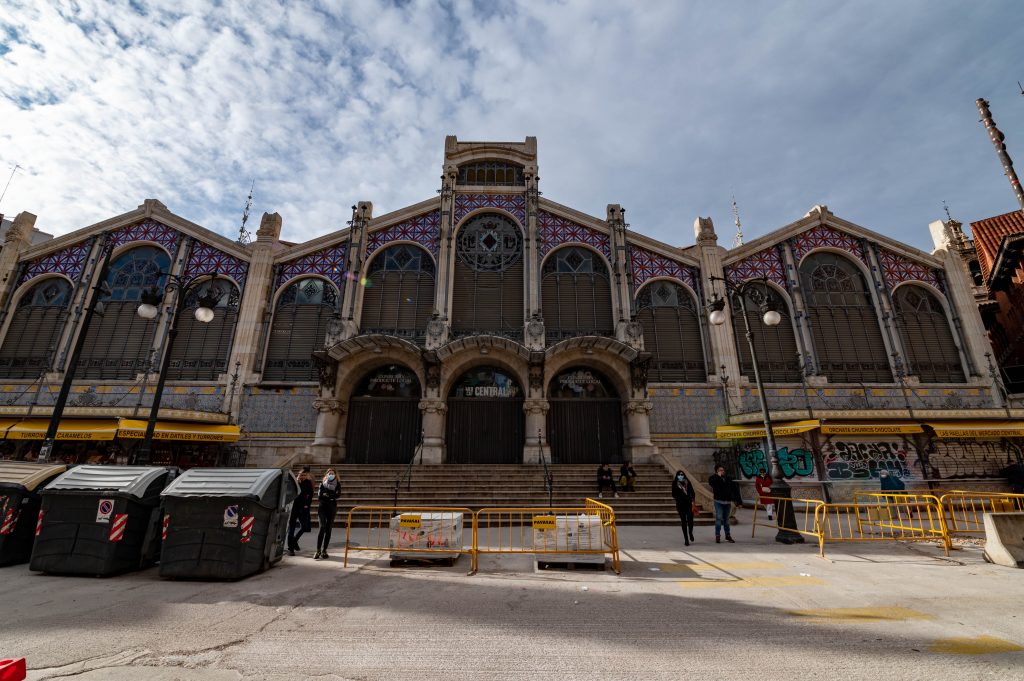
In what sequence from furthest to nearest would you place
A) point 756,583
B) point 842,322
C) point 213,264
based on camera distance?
point 213,264
point 842,322
point 756,583

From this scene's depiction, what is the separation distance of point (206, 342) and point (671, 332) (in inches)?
849

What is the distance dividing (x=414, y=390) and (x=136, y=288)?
47.9 ft

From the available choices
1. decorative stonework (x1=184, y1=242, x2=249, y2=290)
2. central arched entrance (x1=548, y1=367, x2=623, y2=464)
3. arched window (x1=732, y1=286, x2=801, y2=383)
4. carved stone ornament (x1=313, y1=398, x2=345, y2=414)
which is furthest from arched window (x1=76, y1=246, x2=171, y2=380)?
arched window (x1=732, y1=286, x2=801, y2=383)

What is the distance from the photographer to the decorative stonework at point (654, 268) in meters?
21.8

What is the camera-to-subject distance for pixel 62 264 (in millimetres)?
21969

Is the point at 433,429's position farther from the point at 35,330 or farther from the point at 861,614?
the point at 35,330

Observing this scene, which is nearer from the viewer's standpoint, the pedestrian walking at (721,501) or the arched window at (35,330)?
the pedestrian walking at (721,501)

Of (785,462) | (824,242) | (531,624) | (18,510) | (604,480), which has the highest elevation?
(824,242)

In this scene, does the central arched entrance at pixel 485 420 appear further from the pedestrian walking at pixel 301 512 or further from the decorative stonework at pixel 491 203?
the pedestrian walking at pixel 301 512

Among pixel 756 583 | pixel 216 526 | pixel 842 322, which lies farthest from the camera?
pixel 842 322

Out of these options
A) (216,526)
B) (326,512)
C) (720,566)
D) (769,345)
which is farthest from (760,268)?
(216,526)

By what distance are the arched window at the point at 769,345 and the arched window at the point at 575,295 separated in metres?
6.02

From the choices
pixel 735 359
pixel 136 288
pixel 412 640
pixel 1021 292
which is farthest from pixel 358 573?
pixel 1021 292

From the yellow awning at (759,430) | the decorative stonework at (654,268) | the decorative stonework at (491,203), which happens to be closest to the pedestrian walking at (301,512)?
the yellow awning at (759,430)
